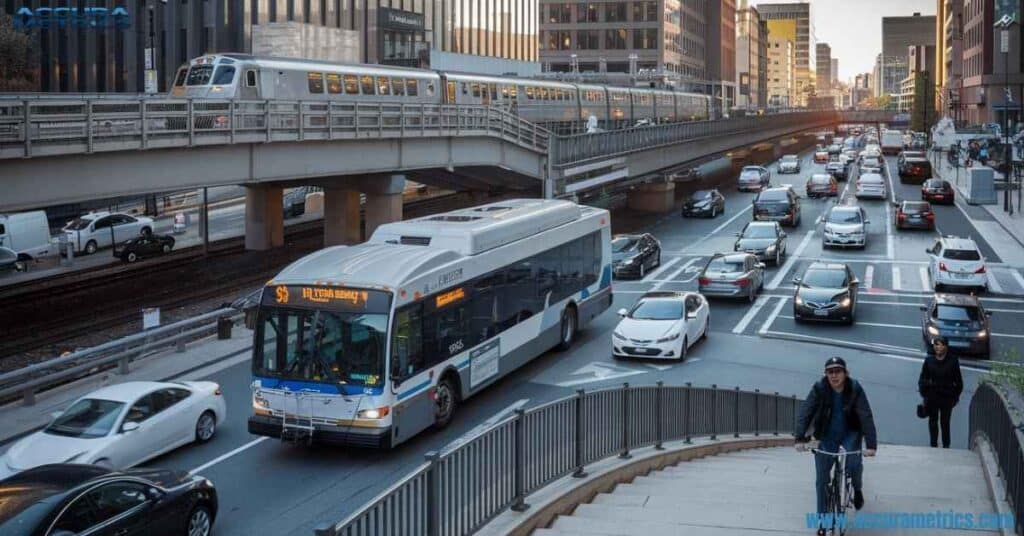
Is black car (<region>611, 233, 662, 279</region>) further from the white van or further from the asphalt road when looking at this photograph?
the white van

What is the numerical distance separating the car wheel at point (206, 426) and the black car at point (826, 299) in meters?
16.8

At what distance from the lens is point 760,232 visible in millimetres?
39562

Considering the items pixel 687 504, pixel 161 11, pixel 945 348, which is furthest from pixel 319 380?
pixel 161 11

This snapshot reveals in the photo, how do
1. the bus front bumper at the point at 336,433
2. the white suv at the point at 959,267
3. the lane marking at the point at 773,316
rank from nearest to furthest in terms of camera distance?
1. the bus front bumper at the point at 336,433
2. the lane marking at the point at 773,316
3. the white suv at the point at 959,267

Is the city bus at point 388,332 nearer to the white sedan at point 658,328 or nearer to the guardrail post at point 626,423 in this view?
the white sedan at point 658,328

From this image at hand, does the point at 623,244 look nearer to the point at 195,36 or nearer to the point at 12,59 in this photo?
the point at 12,59

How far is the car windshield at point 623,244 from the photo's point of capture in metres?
37.5

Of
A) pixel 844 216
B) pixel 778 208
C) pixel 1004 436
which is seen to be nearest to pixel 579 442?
pixel 1004 436

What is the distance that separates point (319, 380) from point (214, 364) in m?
8.08

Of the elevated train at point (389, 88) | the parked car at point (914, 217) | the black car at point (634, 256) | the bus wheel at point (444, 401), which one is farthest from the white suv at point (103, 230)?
the parked car at point (914, 217)

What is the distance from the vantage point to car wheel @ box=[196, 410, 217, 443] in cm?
1630

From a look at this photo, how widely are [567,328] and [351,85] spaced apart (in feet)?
54.6

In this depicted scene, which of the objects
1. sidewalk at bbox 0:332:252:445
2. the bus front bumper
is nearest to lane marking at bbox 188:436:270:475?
the bus front bumper

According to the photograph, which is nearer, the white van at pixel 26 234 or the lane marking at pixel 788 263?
the lane marking at pixel 788 263
